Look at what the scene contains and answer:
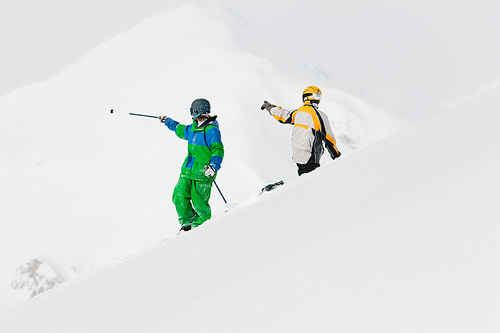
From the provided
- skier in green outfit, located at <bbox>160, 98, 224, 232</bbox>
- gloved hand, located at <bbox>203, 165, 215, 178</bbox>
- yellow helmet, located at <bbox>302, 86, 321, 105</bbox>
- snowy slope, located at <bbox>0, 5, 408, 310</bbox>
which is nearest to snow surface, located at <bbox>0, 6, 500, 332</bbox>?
gloved hand, located at <bbox>203, 165, 215, 178</bbox>

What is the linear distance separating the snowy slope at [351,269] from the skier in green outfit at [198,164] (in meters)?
3.44

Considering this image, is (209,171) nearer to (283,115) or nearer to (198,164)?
(198,164)

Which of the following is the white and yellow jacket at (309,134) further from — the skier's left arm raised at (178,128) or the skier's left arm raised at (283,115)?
the skier's left arm raised at (178,128)

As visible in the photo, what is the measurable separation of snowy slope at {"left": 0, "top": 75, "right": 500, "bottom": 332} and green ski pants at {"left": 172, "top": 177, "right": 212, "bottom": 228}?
11.5 ft

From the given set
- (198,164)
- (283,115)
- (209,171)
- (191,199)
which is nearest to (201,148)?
(198,164)

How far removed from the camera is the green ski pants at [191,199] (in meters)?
6.39

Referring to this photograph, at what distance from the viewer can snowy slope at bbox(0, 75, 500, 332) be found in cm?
132

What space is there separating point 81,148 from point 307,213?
26.2 metres

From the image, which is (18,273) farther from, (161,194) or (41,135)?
(41,135)

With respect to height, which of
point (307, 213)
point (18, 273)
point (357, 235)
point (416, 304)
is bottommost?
point (416, 304)

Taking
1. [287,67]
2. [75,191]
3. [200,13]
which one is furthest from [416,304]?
[200,13]

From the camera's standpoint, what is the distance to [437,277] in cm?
137

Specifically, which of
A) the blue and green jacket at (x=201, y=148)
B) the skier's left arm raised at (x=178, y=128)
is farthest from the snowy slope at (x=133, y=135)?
the blue and green jacket at (x=201, y=148)

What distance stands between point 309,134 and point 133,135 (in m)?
20.4
